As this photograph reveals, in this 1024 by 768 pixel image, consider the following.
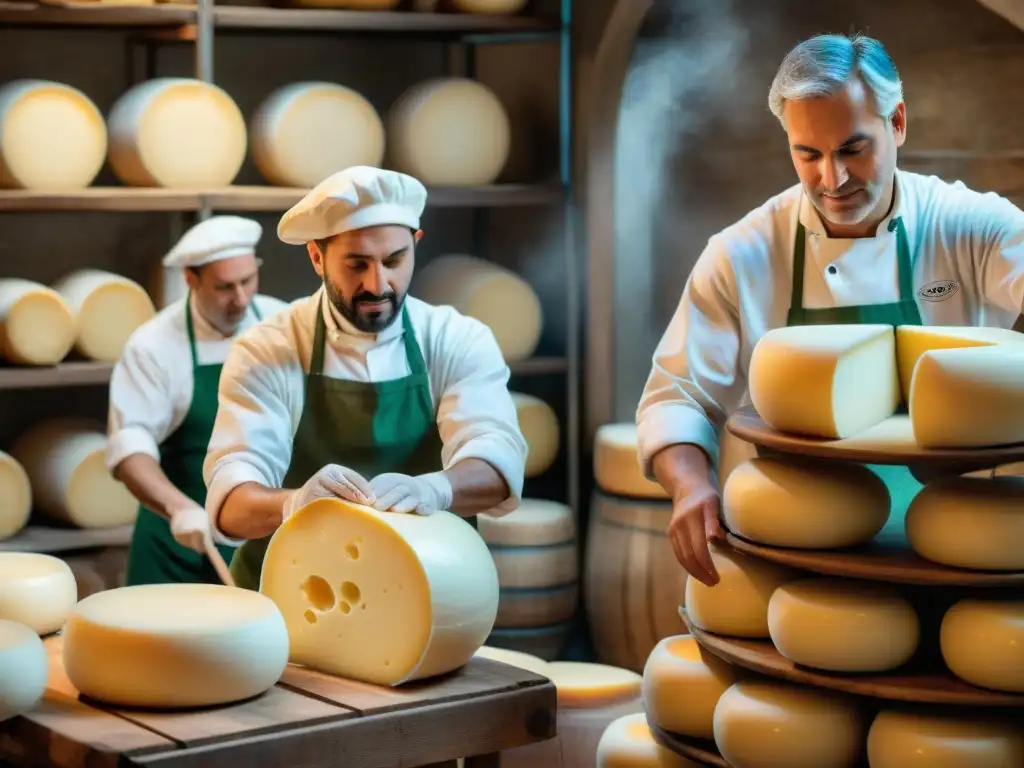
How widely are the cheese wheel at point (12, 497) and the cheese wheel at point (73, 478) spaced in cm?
10

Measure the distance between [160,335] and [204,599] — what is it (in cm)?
219

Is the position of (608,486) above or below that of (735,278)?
below

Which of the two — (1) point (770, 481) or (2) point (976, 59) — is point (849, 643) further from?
(2) point (976, 59)

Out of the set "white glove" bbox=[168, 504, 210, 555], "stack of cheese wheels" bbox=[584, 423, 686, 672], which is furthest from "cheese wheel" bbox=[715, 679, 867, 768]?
"stack of cheese wheels" bbox=[584, 423, 686, 672]

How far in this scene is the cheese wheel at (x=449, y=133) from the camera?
17.8 feet

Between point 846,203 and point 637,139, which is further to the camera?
point 637,139

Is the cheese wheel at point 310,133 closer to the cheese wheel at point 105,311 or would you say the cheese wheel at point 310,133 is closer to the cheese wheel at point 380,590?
the cheese wheel at point 105,311

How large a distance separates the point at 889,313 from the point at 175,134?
2873 mm

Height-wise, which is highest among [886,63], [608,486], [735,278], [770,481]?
[886,63]

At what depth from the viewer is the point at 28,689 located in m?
2.44

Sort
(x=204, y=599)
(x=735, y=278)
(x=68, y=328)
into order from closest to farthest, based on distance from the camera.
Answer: (x=204, y=599) → (x=735, y=278) → (x=68, y=328)

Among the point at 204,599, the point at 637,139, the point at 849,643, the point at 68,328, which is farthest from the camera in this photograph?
the point at 637,139

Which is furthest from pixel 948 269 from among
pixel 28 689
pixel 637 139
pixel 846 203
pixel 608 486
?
pixel 637 139

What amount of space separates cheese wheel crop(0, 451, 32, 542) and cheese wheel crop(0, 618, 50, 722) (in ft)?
8.31
